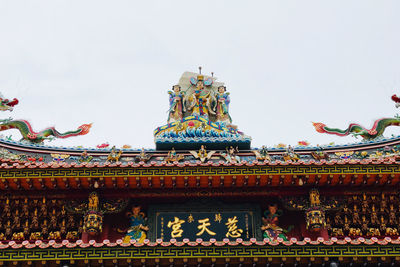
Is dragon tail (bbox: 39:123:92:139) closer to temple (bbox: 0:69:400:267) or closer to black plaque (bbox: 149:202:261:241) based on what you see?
temple (bbox: 0:69:400:267)

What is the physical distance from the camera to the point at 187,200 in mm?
13062

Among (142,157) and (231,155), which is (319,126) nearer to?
(231,155)

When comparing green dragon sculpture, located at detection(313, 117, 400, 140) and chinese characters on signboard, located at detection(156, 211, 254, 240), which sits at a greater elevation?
green dragon sculpture, located at detection(313, 117, 400, 140)

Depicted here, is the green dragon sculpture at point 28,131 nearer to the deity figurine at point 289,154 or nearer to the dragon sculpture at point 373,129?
the deity figurine at point 289,154

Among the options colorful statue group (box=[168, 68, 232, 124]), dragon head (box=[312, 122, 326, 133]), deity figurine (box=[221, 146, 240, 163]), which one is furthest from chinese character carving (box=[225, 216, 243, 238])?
dragon head (box=[312, 122, 326, 133])

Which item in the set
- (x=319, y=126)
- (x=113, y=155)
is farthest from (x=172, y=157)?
(x=319, y=126)

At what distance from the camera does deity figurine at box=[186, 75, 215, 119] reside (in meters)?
17.7

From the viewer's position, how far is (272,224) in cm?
1276

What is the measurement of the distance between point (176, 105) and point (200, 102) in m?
0.82

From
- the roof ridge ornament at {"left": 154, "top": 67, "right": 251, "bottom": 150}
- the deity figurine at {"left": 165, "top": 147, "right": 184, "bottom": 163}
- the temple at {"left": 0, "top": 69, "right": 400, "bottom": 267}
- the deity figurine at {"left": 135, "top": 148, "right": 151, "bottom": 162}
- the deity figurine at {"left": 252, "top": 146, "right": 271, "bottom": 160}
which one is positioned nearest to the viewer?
the temple at {"left": 0, "top": 69, "right": 400, "bottom": 267}

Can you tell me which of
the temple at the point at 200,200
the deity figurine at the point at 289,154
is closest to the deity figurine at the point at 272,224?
the temple at the point at 200,200

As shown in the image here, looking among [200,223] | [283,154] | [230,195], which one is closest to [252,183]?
[230,195]

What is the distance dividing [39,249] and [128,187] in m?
2.94

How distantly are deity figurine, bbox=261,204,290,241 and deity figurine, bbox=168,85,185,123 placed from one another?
18.7 feet
